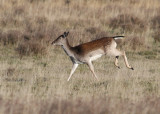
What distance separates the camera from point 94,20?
24.2 m

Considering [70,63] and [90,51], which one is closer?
[90,51]

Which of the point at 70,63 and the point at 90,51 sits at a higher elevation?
the point at 90,51

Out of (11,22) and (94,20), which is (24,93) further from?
(94,20)

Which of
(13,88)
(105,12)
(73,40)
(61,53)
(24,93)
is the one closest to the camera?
(24,93)

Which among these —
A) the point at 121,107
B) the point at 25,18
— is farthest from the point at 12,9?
the point at 121,107

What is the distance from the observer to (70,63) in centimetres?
1556

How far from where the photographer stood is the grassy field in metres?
8.02

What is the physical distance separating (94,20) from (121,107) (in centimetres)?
1650

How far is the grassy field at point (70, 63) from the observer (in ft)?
26.3

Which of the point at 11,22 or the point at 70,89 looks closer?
the point at 70,89

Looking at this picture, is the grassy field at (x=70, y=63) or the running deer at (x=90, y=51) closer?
the grassy field at (x=70, y=63)

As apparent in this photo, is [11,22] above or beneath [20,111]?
above

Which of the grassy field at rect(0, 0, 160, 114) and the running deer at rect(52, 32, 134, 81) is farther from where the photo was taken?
the running deer at rect(52, 32, 134, 81)

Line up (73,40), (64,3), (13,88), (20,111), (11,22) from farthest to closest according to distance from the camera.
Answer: (64,3) → (11,22) → (73,40) → (13,88) → (20,111)
